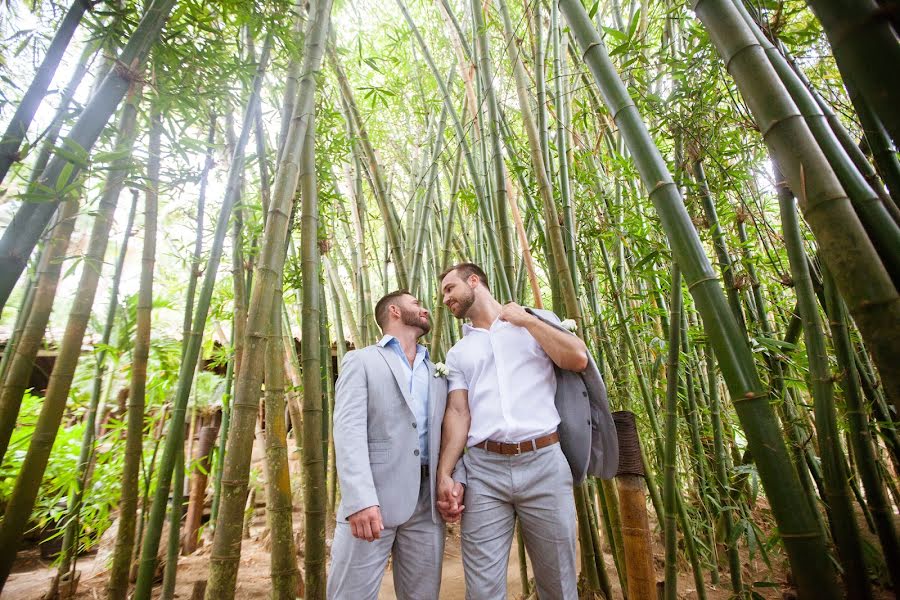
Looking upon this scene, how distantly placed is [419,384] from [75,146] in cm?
114

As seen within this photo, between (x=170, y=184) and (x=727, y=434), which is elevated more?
(x=170, y=184)

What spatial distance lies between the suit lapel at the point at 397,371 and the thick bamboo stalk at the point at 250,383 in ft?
1.35

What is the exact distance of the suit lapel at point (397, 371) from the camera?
146 centimetres

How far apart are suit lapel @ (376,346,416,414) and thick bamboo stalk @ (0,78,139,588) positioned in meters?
0.92

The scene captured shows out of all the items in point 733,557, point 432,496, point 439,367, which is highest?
point 439,367

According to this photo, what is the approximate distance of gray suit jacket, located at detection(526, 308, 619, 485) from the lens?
4.45 feet

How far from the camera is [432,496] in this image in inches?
53.8

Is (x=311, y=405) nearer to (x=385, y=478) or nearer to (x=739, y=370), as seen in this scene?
(x=385, y=478)

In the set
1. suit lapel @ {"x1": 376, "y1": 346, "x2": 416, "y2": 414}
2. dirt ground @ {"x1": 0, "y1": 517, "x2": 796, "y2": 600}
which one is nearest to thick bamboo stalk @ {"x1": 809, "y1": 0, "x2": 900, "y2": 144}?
suit lapel @ {"x1": 376, "y1": 346, "x2": 416, "y2": 414}

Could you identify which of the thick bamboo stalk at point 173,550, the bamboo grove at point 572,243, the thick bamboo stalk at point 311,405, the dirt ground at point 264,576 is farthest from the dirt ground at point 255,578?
the thick bamboo stalk at point 311,405

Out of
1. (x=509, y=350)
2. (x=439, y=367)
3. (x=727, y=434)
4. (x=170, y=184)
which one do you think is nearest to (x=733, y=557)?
(x=727, y=434)

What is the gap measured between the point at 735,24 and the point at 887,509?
1.04 metres

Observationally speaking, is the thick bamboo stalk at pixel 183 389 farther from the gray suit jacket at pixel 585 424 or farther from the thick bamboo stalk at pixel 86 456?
the gray suit jacket at pixel 585 424

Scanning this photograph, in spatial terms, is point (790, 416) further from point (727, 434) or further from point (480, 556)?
point (480, 556)
